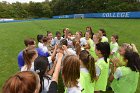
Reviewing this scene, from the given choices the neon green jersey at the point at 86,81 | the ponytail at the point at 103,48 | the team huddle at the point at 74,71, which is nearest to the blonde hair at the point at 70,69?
the team huddle at the point at 74,71

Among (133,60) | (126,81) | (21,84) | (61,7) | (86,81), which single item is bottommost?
(61,7)

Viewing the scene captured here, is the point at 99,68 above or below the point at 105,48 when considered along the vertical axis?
below

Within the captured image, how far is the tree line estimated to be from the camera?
5425cm

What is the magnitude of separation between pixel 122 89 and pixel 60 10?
6382 cm

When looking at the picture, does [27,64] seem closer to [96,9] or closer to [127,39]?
[127,39]

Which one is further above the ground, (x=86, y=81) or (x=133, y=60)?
(x=133, y=60)

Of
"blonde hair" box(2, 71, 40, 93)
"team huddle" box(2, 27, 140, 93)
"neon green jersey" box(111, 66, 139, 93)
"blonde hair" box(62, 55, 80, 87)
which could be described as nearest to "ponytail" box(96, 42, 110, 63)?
"team huddle" box(2, 27, 140, 93)

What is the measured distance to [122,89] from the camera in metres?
6.27

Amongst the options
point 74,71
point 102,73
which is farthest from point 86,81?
point 74,71

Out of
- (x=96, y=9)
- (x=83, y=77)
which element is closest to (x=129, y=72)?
(x=83, y=77)

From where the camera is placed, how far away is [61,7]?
68500 millimetres

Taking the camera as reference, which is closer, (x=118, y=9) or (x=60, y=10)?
(x=118, y=9)

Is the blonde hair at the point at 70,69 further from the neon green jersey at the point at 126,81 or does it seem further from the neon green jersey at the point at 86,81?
the neon green jersey at the point at 126,81

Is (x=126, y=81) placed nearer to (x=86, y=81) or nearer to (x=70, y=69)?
(x=86, y=81)
